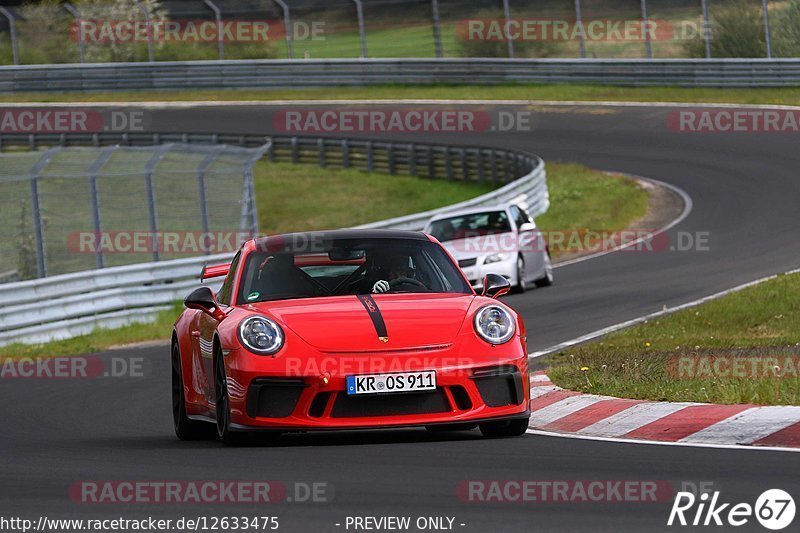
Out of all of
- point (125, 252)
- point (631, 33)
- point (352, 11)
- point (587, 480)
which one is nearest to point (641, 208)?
point (125, 252)

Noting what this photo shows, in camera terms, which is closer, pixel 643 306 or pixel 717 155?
pixel 643 306

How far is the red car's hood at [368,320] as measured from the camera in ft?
28.8

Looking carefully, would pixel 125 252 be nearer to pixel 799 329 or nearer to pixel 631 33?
pixel 799 329

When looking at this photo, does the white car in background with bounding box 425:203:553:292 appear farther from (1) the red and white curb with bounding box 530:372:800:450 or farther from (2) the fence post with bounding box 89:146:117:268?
(1) the red and white curb with bounding box 530:372:800:450

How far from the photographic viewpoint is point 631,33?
46.0 meters

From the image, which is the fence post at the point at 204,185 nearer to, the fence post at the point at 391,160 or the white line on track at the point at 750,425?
the white line on track at the point at 750,425

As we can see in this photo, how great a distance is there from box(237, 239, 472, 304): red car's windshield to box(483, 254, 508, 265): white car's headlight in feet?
40.8

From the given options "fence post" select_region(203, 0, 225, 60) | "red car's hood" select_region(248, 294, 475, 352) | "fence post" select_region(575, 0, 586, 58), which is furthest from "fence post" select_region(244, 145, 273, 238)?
"fence post" select_region(203, 0, 225, 60)

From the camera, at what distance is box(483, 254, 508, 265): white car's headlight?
22531mm

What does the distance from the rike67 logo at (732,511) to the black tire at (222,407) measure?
3233mm

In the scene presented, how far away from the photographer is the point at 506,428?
29.8ft

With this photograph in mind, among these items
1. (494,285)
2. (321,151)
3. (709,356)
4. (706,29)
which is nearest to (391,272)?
(494,285)

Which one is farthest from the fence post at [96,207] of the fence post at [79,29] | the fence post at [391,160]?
the fence post at [79,29]

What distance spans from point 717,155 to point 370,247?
2872cm
